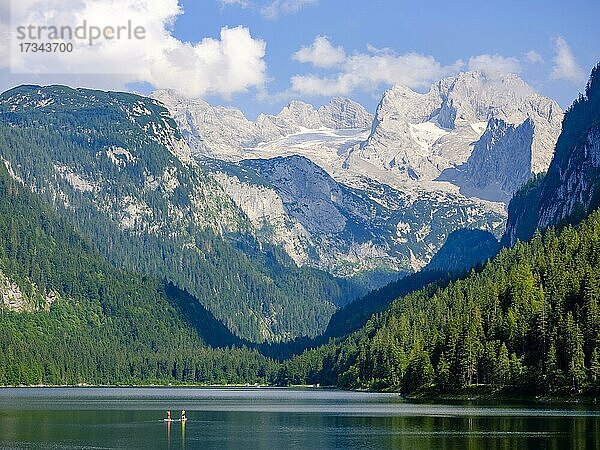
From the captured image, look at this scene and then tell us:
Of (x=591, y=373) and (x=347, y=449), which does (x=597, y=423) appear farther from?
(x=591, y=373)

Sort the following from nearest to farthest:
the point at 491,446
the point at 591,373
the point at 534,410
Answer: the point at 491,446, the point at 534,410, the point at 591,373

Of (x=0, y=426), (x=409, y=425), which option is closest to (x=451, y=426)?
(x=409, y=425)

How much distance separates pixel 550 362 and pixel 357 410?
3298 cm

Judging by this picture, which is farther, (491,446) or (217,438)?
(217,438)

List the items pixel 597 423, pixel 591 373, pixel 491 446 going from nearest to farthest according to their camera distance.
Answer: pixel 491 446 → pixel 597 423 → pixel 591 373

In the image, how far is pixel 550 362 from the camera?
19900 cm

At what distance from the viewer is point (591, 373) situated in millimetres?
193750

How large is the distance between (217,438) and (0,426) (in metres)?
32.6

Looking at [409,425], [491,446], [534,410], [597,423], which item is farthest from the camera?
[534,410]

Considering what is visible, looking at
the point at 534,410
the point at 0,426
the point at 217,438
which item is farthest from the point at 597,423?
the point at 0,426

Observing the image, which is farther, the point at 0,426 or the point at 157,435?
the point at 0,426

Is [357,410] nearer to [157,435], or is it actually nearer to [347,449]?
[157,435]

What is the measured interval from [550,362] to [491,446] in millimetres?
75582

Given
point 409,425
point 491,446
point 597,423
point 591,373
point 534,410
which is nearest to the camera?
point 491,446
